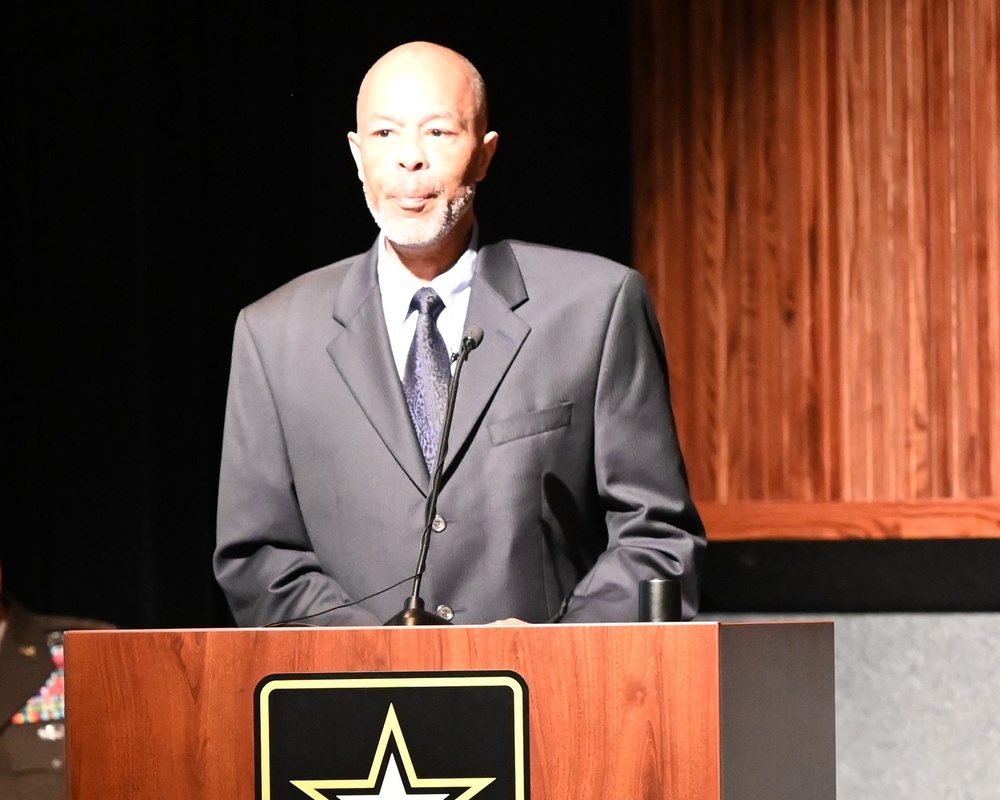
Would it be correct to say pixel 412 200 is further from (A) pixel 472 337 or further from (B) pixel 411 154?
(A) pixel 472 337

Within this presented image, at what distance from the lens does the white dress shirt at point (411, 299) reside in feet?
7.22

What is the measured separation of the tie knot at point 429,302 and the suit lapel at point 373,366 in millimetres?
56

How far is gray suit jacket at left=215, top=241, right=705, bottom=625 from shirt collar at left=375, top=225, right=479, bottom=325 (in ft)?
0.07

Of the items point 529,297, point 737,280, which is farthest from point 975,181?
point 529,297

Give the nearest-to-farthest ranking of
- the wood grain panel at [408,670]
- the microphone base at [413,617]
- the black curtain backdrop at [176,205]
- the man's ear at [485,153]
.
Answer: the wood grain panel at [408,670]
the microphone base at [413,617]
the man's ear at [485,153]
the black curtain backdrop at [176,205]

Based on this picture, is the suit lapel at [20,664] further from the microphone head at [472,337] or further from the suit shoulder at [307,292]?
the microphone head at [472,337]

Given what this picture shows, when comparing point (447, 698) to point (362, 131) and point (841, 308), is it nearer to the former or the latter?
point (362, 131)

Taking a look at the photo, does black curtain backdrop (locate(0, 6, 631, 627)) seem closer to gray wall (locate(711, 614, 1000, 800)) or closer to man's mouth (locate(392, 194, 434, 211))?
gray wall (locate(711, 614, 1000, 800))

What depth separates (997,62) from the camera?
3.42 meters

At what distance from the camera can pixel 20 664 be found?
2.95 m

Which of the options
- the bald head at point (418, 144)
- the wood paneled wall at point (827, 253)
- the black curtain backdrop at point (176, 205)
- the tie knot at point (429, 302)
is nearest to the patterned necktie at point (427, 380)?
the tie knot at point (429, 302)

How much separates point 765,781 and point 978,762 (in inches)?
79.8

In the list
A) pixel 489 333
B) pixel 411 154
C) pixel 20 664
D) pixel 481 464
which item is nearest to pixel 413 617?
pixel 481 464

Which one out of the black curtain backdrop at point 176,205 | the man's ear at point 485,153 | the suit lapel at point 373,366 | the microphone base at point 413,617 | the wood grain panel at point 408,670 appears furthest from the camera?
the black curtain backdrop at point 176,205
